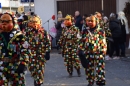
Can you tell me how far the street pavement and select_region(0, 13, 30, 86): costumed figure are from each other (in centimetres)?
412

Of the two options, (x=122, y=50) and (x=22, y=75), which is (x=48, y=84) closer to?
(x=22, y=75)

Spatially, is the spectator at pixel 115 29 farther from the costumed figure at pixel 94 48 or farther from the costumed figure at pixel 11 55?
the costumed figure at pixel 11 55

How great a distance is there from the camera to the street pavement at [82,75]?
41.8 feet

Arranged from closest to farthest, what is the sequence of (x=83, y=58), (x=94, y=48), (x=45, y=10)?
(x=83, y=58) → (x=94, y=48) → (x=45, y=10)

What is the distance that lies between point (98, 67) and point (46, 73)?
432cm

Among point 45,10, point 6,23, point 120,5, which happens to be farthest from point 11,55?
point 45,10

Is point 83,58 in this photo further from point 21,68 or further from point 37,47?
point 21,68

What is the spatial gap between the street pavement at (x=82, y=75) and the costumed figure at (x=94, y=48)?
1.20 meters

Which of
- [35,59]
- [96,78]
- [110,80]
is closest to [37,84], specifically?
[35,59]

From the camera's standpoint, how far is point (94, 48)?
11.1 m

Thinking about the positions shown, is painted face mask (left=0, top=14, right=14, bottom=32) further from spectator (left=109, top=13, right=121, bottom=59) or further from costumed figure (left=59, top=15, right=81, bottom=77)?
spectator (left=109, top=13, right=121, bottom=59)

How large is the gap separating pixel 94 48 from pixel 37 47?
1.49 metres

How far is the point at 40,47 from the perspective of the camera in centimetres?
1147

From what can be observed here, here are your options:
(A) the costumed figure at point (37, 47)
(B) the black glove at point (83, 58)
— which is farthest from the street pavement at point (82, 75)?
(B) the black glove at point (83, 58)
